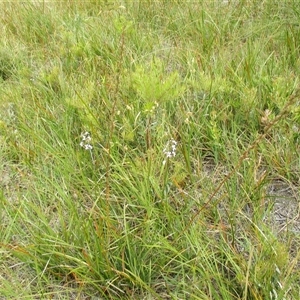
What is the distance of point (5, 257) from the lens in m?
1.30

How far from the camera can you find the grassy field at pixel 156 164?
122 cm

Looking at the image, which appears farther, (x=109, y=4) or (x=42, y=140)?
(x=109, y=4)

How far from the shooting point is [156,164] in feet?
4.87

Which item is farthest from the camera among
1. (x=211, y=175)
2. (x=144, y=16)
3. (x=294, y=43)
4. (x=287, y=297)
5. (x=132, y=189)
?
(x=144, y=16)

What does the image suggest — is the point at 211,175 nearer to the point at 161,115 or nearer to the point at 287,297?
the point at 161,115

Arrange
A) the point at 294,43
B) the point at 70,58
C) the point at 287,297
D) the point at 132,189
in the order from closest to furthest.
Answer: the point at 287,297, the point at 132,189, the point at 294,43, the point at 70,58

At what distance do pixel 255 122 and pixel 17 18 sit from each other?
1.97 meters

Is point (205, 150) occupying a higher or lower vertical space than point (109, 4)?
lower

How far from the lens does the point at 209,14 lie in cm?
247

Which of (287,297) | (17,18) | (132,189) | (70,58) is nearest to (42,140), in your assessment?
(132,189)

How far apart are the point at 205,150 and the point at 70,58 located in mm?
1060

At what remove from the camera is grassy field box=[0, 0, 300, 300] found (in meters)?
1.22

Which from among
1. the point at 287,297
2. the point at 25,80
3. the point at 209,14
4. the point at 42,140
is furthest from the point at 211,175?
the point at 209,14

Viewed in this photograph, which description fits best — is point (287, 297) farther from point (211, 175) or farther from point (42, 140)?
point (42, 140)
